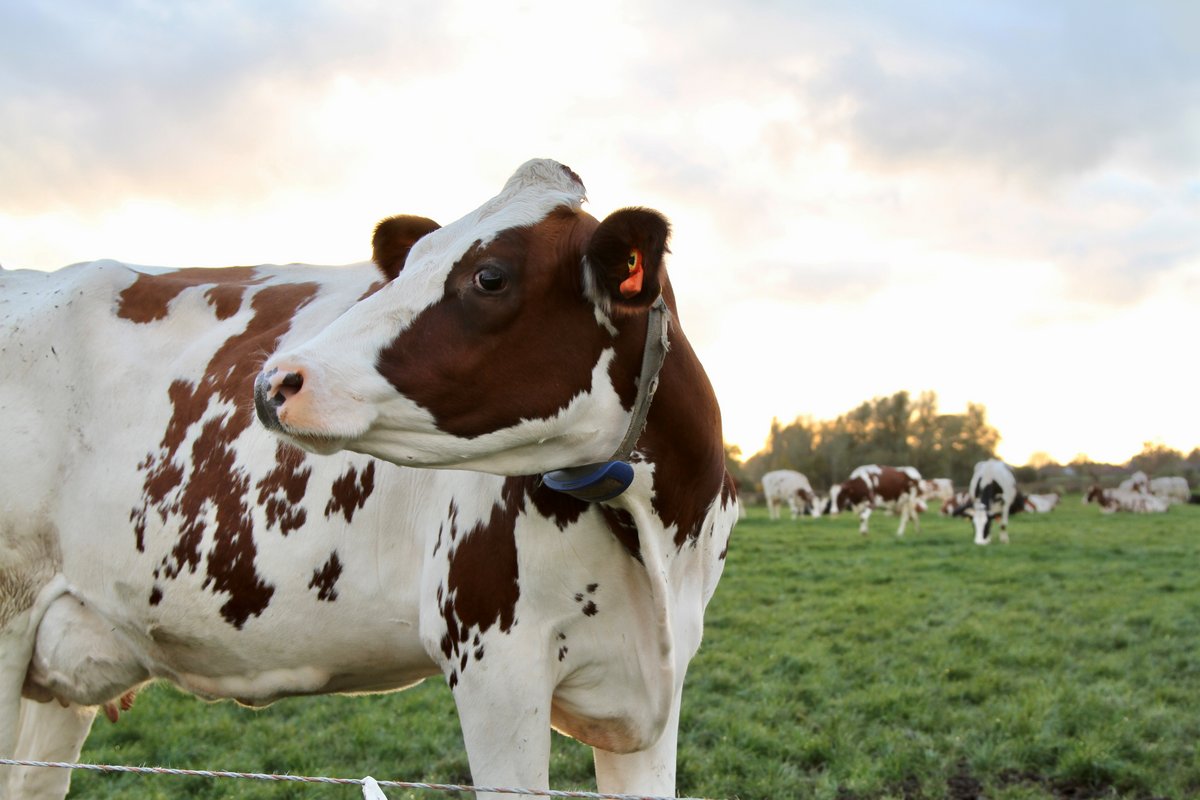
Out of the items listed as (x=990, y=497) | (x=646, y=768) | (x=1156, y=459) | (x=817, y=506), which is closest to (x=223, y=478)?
(x=646, y=768)

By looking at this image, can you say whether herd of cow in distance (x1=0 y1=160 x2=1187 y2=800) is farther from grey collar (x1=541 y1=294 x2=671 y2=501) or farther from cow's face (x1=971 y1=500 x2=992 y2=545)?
cow's face (x1=971 y1=500 x2=992 y2=545)

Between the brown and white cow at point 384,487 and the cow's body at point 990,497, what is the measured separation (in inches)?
759

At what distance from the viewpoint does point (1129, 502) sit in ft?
127

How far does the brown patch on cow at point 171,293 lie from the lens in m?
3.85

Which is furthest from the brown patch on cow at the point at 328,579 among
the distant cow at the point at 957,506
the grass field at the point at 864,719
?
the distant cow at the point at 957,506

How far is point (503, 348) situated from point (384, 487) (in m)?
0.88

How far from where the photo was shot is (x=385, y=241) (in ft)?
10.4

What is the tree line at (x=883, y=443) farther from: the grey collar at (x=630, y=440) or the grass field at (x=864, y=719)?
the grey collar at (x=630, y=440)

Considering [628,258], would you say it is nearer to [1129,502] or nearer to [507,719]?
[507,719]

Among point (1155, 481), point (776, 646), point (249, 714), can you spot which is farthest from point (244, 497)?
point (1155, 481)

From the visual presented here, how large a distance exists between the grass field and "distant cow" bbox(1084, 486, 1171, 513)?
96.0ft

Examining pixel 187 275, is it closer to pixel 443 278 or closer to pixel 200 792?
pixel 443 278

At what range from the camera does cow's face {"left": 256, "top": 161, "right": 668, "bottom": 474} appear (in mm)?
2352

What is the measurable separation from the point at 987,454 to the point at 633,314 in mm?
63510
